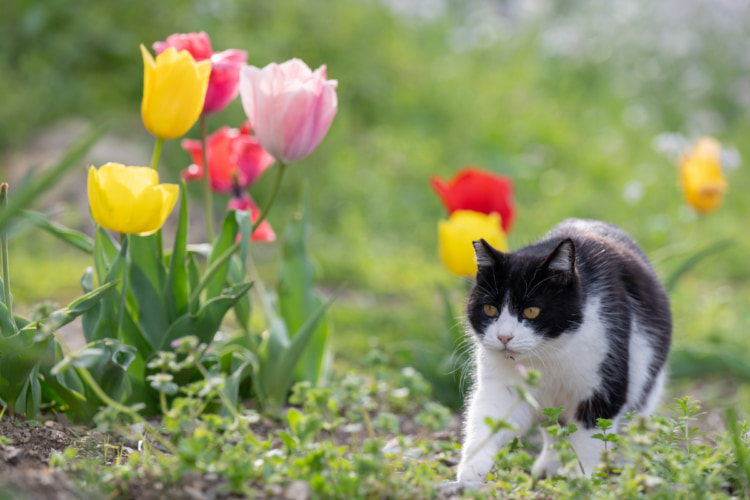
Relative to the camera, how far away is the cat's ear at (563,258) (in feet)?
5.63

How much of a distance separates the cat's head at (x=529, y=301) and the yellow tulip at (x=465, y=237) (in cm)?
56

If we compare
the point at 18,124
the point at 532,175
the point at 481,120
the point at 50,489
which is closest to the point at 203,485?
the point at 50,489

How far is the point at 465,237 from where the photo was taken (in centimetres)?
242

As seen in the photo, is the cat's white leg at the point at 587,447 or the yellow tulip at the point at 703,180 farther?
the yellow tulip at the point at 703,180

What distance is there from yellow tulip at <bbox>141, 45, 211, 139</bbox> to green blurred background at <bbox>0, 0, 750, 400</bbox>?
151 cm

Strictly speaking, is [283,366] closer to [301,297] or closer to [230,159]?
[301,297]

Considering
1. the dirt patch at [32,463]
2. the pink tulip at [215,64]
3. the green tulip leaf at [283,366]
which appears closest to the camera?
the dirt patch at [32,463]

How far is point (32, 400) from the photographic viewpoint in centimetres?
182

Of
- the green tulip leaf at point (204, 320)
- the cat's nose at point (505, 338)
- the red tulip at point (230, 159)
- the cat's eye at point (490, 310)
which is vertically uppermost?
the red tulip at point (230, 159)

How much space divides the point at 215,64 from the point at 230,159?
1.29 feet

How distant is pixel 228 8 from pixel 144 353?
4295 millimetres

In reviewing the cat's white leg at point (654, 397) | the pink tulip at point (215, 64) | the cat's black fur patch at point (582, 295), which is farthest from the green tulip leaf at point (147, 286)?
the cat's white leg at point (654, 397)

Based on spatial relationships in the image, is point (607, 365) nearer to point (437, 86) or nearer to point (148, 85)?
point (148, 85)

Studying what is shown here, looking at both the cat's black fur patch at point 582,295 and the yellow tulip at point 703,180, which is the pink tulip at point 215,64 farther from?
the yellow tulip at point 703,180
